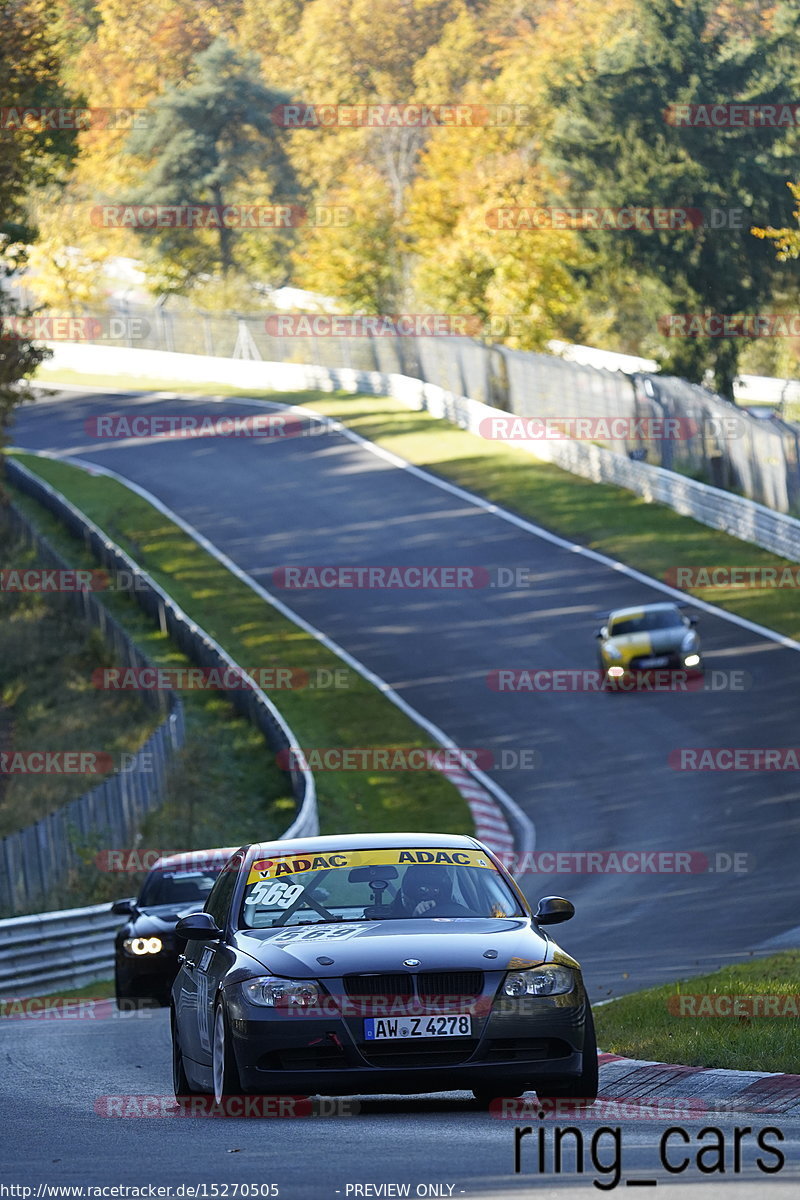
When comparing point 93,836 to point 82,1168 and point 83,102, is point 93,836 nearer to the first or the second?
point 82,1168

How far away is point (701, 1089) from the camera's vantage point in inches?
384

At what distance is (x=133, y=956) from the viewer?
16.9m

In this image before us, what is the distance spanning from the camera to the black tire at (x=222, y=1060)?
873 cm

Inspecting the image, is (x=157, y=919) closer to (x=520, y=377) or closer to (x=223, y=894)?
(x=223, y=894)

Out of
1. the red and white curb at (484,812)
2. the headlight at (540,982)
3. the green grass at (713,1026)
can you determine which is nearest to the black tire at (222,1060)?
the headlight at (540,982)

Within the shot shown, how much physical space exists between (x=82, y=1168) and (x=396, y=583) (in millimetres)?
36852

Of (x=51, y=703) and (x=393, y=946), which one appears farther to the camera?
(x=51, y=703)

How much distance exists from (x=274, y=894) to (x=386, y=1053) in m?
1.39

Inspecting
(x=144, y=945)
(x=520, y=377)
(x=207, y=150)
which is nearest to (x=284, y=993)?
(x=144, y=945)

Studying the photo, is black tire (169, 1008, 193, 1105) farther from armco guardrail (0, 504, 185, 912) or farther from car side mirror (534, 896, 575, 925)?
armco guardrail (0, 504, 185, 912)

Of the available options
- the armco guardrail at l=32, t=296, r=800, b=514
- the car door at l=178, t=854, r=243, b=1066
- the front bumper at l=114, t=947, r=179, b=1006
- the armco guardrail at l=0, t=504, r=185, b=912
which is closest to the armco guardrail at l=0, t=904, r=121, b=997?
the armco guardrail at l=0, t=504, r=185, b=912

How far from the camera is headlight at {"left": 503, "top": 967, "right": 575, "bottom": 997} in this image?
8.66 meters

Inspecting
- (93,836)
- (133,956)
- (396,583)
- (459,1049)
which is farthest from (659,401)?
(459,1049)

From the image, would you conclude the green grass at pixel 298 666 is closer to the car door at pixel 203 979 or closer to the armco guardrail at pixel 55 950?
the armco guardrail at pixel 55 950
